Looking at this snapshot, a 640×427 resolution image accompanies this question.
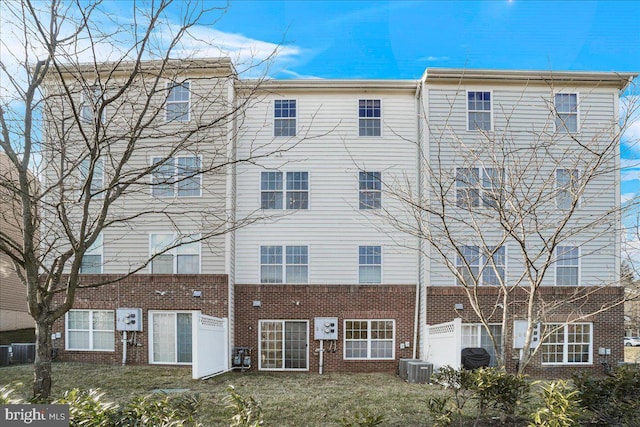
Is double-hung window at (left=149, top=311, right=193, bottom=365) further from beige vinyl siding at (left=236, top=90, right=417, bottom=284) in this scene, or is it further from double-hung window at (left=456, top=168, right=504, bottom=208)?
double-hung window at (left=456, top=168, right=504, bottom=208)

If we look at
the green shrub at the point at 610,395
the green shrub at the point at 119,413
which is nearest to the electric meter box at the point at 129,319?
the green shrub at the point at 119,413

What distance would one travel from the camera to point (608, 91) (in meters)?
16.3

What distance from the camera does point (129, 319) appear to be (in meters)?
15.8

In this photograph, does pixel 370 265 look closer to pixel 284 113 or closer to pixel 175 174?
pixel 284 113

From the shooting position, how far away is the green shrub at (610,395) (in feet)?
Result: 20.6

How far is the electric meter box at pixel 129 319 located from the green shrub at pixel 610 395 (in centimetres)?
1300

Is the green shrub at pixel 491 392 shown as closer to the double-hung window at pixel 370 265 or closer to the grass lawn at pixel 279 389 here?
the grass lawn at pixel 279 389

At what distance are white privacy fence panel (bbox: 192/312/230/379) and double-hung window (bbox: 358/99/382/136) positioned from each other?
773cm

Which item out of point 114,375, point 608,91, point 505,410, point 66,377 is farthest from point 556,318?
point 66,377

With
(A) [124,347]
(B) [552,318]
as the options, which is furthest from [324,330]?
(B) [552,318]

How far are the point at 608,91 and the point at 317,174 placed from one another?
993 centimetres

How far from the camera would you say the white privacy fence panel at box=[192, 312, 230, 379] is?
13.0 metres

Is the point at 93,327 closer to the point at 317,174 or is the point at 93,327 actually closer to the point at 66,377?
the point at 66,377

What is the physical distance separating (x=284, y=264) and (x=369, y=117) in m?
5.71
